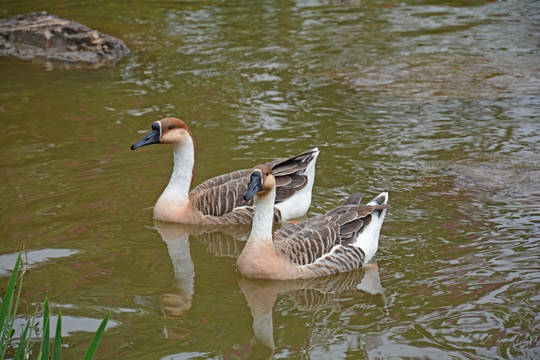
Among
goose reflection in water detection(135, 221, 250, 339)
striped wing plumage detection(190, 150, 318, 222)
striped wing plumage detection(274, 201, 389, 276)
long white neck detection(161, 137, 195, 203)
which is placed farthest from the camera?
long white neck detection(161, 137, 195, 203)

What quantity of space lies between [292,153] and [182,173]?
1.90 meters

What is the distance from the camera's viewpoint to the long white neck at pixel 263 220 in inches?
291

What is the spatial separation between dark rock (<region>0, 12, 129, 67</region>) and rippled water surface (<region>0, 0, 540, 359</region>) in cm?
45

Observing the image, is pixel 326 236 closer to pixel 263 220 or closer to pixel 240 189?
pixel 263 220

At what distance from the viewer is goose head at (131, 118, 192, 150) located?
344 inches

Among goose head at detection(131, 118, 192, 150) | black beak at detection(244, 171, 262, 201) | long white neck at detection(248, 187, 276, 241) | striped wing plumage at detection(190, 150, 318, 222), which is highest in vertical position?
black beak at detection(244, 171, 262, 201)

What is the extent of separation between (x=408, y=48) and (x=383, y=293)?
9.16 metres

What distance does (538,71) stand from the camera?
44.7 feet

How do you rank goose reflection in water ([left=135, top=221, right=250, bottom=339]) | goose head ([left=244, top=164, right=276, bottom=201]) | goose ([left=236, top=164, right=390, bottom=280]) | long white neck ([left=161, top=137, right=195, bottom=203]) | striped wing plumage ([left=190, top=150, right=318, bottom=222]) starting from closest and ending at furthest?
1. goose reflection in water ([left=135, top=221, right=250, bottom=339])
2. goose head ([left=244, top=164, right=276, bottom=201])
3. goose ([left=236, top=164, right=390, bottom=280])
4. striped wing plumage ([left=190, top=150, right=318, bottom=222])
5. long white neck ([left=161, top=137, right=195, bottom=203])

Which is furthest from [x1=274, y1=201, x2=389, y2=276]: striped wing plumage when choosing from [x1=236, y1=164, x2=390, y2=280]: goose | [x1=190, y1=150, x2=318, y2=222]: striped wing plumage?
[x1=190, y1=150, x2=318, y2=222]: striped wing plumage

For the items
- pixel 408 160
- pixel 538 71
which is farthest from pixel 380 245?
pixel 538 71

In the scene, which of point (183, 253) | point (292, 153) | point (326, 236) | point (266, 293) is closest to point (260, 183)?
point (326, 236)

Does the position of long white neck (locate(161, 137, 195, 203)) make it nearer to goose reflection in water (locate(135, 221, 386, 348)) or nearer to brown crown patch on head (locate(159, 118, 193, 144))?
brown crown patch on head (locate(159, 118, 193, 144))

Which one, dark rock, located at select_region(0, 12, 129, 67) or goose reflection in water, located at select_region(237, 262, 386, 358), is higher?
dark rock, located at select_region(0, 12, 129, 67)
